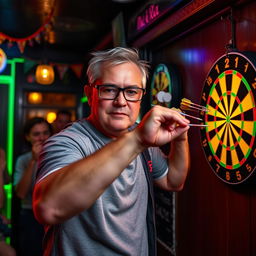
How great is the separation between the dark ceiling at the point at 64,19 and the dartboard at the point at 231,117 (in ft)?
4.95

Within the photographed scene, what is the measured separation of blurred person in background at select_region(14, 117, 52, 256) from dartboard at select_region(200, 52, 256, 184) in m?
2.23

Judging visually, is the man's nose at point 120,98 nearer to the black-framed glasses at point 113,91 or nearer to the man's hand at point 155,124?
the black-framed glasses at point 113,91

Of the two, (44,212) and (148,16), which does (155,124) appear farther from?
(148,16)

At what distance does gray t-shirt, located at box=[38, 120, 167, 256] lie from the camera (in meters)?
1.42

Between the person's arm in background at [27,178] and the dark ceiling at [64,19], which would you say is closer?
the person's arm in background at [27,178]

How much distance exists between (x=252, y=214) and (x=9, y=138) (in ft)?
18.2

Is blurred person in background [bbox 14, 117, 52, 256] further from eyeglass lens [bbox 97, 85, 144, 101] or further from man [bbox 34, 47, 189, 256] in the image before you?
eyeglass lens [bbox 97, 85, 144, 101]

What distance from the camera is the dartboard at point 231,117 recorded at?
6.00 feet

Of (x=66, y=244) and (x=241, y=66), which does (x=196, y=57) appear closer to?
(x=241, y=66)

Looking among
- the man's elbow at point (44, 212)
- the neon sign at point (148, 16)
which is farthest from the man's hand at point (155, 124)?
the neon sign at point (148, 16)

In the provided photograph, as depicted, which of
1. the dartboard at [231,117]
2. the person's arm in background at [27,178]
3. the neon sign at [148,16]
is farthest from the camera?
the person's arm in background at [27,178]

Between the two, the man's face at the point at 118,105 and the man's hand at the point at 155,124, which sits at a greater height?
the man's face at the point at 118,105

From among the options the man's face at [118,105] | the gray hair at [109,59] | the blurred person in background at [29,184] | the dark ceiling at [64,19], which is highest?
the dark ceiling at [64,19]

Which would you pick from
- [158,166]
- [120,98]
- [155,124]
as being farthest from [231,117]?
[155,124]
